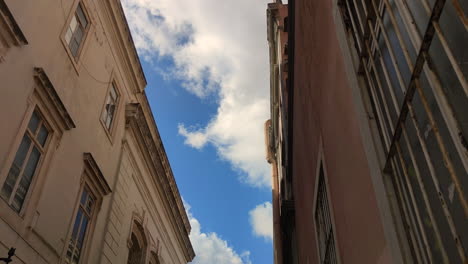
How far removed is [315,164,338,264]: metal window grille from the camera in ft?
17.8

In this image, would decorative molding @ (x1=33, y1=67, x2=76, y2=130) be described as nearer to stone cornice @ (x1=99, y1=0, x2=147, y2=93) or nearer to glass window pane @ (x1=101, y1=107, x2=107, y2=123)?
glass window pane @ (x1=101, y1=107, x2=107, y2=123)

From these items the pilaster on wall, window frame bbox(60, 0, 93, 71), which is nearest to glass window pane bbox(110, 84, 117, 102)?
the pilaster on wall

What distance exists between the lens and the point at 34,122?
789 centimetres

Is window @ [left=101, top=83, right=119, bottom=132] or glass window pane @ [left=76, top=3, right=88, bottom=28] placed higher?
glass window pane @ [left=76, top=3, right=88, bottom=28]

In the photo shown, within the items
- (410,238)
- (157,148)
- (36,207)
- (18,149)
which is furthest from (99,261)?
(410,238)

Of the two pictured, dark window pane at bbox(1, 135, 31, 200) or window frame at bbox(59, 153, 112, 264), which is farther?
window frame at bbox(59, 153, 112, 264)

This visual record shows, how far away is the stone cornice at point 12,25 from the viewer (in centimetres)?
663

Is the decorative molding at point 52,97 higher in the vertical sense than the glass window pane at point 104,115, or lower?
lower

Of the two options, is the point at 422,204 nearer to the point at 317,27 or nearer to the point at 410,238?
the point at 410,238

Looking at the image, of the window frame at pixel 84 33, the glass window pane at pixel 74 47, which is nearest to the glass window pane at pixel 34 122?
the window frame at pixel 84 33

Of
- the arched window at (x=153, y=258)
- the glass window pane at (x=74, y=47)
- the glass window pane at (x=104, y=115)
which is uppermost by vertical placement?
the glass window pane at (x=74, y=47)

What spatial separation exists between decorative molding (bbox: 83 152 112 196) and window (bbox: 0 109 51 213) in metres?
1.60

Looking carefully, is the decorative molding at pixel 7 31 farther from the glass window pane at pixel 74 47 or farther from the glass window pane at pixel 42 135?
the glass window pane at pixel 74 47

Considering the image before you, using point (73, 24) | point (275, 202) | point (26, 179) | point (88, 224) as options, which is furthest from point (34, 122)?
point (275, 202)
